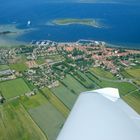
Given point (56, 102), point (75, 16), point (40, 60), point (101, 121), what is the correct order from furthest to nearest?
point (75, 16) < point (40, 60) < point (56, 102) < point (101, 121)

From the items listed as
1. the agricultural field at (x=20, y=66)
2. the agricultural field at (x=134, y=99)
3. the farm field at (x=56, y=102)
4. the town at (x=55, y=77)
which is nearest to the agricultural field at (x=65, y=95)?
the town at (x=55, y=77)

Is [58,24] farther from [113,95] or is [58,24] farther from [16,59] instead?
[113,95]

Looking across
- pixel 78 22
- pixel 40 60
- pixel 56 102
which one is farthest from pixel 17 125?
pixel 78 22

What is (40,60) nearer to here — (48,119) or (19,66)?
(19,66)

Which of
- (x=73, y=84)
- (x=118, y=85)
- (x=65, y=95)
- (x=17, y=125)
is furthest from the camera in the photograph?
(x=118, y=85)

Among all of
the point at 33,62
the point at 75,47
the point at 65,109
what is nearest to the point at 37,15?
the point at 75,47

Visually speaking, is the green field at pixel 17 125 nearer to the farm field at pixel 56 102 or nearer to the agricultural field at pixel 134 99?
the farm field at pixel 56 102
